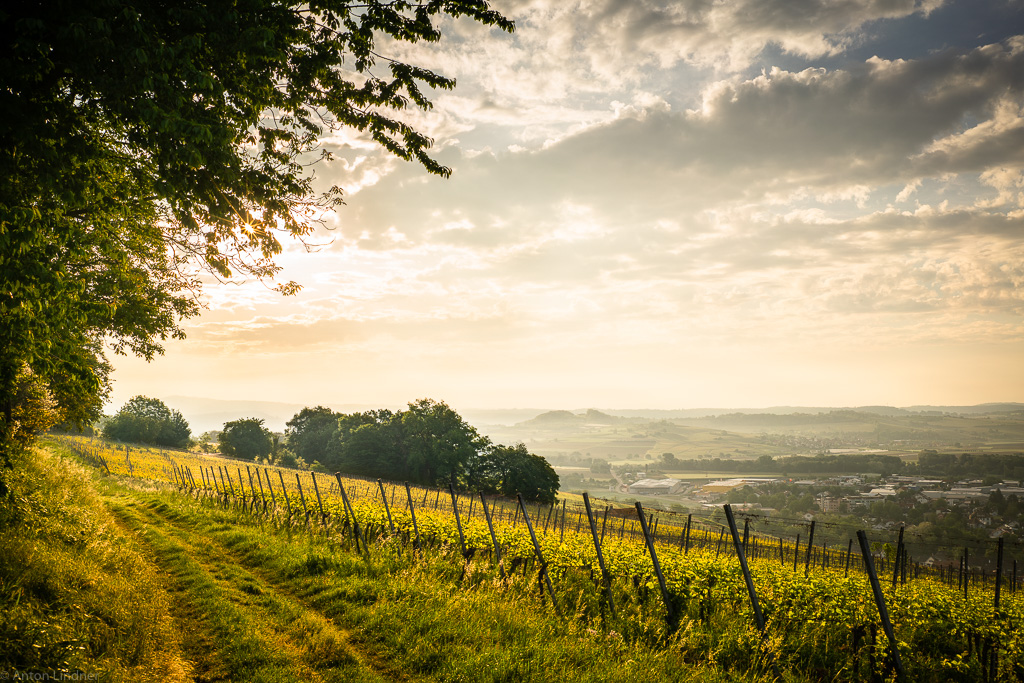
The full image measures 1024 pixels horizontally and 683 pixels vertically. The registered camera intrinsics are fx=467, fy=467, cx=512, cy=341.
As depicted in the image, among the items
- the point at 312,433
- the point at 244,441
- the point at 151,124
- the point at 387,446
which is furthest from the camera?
the point at 312,433

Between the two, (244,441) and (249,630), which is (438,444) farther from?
(249,630)

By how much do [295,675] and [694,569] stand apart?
26.1 feet

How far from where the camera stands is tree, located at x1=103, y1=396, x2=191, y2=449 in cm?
8231

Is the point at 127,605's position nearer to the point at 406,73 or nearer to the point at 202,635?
the point at 202,635

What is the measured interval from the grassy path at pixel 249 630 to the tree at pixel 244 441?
84.3m

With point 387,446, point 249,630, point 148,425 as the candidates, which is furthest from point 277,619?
point 148,425

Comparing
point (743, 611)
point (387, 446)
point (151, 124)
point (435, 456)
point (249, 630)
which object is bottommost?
point (435, 456)

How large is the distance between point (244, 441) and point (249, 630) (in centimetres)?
9061

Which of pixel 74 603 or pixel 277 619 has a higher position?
pixel 74 603

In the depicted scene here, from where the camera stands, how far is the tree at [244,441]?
83625 millimetres

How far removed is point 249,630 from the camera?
653 centimetres

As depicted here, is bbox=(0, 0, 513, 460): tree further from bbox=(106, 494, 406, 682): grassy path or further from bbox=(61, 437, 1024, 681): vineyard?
bbox=(61, 437, 1024, 681): vineyard

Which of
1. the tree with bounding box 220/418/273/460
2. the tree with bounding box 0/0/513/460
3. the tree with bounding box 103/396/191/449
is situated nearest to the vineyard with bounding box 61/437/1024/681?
the tree with bounding box 0/0/513/460

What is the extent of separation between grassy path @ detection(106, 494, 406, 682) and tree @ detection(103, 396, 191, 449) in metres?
92.9
